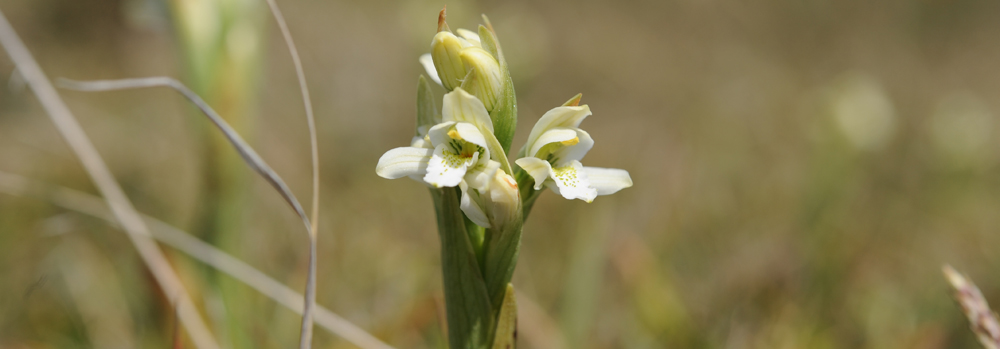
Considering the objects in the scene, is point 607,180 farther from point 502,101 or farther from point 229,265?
point 229,265

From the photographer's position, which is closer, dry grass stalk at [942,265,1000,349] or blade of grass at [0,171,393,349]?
dry grass stalk at [942,265,1000,349]

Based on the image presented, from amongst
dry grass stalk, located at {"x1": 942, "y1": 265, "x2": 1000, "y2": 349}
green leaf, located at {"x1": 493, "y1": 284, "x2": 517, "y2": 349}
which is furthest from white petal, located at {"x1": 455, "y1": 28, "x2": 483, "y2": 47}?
dry grass stalk, located at {"x1": 942, "y1": 265, "x2": 1000, "y2": 349}

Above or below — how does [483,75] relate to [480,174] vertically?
above

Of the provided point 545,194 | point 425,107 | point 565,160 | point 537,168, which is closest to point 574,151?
point 565,160

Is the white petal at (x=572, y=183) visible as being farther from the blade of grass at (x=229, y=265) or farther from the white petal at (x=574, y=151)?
the blade of grass at (x=229, y=265)

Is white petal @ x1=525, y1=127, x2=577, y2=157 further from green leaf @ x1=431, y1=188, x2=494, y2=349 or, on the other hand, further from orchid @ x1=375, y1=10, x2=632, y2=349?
green leaf @ x1=431, y1=188, x2=494, y2=349
